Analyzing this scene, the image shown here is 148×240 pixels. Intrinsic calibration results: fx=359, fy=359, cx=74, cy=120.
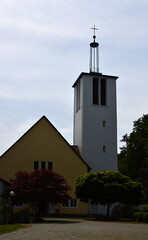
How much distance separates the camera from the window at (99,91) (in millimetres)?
48125

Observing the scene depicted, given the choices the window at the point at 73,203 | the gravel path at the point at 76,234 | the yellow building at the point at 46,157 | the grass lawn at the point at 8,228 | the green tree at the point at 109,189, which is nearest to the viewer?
the gravel path at the point at 76,234

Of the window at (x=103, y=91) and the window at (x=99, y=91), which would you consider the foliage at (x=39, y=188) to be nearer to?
the window at (x=99, y=91)

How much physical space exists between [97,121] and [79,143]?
380cm

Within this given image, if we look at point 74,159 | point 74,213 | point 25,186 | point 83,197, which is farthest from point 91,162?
point 25,186

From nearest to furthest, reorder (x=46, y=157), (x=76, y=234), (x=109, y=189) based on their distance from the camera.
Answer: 1. (x=76, y=234)
2. (x=109, y=189)
3. (x=46, y=157)

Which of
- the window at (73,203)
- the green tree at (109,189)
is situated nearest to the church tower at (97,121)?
the window at (73,203)

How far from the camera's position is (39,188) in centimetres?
2892

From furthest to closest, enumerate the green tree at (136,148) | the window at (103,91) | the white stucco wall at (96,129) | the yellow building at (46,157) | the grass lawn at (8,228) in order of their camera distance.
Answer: the green tree at (136,148)
the window at (103,91)
the white stucco wall at (96,129)
the yellow building at (46,157)
the grass lawn at (8,228)

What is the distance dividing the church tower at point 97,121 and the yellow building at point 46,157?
329 cm

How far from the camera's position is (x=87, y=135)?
152 ft

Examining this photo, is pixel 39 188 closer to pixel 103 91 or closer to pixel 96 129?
pixel 96 129

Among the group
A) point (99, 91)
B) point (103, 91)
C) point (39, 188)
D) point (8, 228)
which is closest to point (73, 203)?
point (39, 188)

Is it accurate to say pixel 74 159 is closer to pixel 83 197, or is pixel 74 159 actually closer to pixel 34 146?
pixel 34 146

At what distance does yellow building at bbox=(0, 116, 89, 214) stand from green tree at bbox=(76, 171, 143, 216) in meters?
7.54
